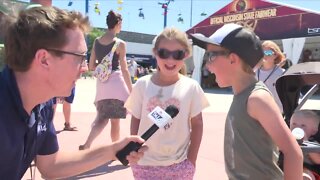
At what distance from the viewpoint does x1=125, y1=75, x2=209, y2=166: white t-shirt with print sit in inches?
116

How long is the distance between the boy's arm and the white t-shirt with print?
910 millimetres

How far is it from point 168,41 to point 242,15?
21.6 meters

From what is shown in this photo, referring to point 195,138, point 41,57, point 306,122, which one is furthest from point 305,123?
point 41,57

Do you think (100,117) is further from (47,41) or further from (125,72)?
(47,41)

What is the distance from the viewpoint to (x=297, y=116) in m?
3.12

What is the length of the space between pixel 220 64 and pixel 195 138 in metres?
0.86

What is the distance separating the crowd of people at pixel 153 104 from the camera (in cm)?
188

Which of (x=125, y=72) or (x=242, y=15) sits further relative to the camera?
(x=242, y=15)

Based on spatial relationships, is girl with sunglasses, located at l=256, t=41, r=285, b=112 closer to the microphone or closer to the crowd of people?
the crowd of people

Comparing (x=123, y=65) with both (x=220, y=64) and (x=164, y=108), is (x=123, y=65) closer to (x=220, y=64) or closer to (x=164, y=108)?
(x=164, y=108)

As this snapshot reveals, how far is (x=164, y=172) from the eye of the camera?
2926 mm

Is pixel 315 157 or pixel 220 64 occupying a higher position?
pixel 220 64

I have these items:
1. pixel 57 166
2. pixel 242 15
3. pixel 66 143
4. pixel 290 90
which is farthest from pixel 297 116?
pixel 242 15

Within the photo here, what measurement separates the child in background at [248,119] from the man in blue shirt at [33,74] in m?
0.63
